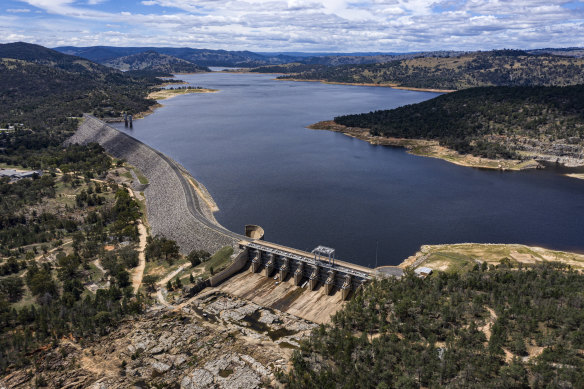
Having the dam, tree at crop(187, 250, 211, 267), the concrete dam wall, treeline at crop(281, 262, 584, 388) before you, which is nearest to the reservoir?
the dam

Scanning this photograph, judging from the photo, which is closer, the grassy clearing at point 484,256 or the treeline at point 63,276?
the treeline at point 63,276

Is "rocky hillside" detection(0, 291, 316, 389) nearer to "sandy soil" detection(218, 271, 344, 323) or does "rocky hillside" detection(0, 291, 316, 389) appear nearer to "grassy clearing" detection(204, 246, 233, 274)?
"sandy soil" detection(218, 271, 344, 323)

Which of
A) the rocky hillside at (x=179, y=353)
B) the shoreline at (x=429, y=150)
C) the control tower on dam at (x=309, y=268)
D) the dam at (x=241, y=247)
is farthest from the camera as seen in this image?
the shoreline at (x=429, y=150)

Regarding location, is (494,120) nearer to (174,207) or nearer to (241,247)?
(174,207)

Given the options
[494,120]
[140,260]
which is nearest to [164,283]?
[140,260]

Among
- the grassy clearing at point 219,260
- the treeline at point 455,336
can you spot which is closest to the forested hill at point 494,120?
the treeline at point 455,336

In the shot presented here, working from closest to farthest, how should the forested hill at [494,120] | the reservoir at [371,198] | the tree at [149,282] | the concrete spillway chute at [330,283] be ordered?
the concrete spillway chute at [330,283]
the tree at [149,282]
the reservoir at [371,198]
the forested hill at [494,120]

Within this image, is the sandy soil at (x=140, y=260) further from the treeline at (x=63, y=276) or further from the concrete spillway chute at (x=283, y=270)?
the concrete spillway chute at (x=283, y=270)

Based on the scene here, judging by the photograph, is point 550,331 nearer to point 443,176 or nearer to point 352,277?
point 352,277
